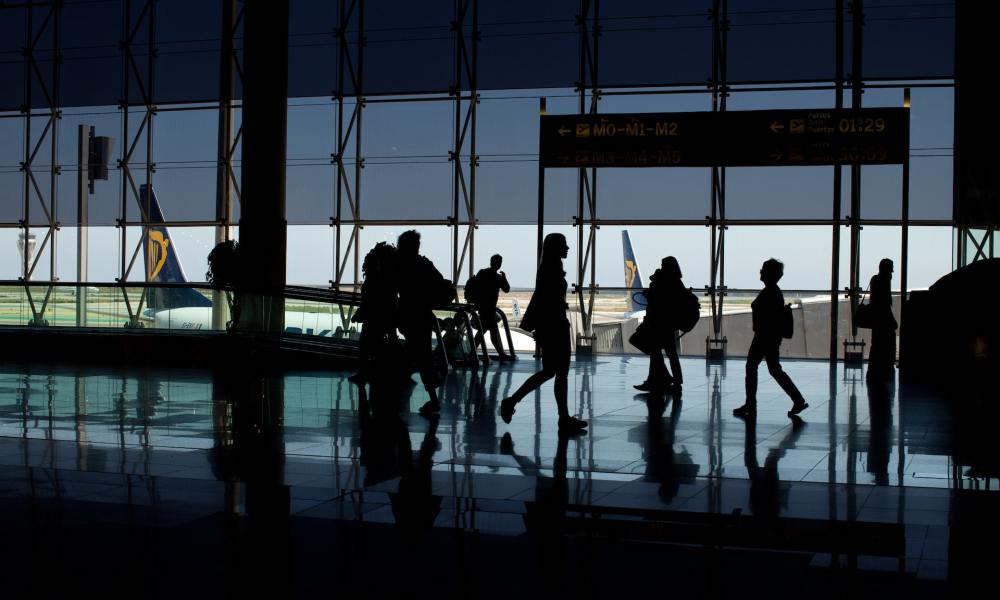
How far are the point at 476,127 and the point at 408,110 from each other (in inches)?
44.0

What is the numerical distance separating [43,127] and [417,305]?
13.2m

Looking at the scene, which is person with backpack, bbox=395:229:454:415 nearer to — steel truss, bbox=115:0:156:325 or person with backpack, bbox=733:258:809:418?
person with backpack, bbox=733:258:809:418

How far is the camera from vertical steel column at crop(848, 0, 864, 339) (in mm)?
14922

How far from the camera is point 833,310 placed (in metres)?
15.0

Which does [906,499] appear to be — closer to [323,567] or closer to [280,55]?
[323,567]

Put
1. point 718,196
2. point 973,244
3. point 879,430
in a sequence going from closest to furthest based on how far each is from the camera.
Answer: point 879,430, point 973,244, point 718,196

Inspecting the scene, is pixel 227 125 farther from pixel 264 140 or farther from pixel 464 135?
pixel 464 135

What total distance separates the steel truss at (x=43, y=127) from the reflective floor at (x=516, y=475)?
1046 cm

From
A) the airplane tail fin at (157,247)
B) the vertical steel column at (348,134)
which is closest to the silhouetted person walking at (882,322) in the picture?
the vertical steel column at (348,134)

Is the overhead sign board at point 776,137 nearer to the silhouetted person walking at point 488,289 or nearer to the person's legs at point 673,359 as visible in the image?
the silhouetted person walking at point 488,289

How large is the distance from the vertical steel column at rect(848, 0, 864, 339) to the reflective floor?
6.51m

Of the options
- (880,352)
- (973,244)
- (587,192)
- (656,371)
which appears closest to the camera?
(656,371)

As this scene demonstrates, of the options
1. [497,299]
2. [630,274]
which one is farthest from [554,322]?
[630,274]

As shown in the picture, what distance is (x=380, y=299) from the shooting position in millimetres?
8148
